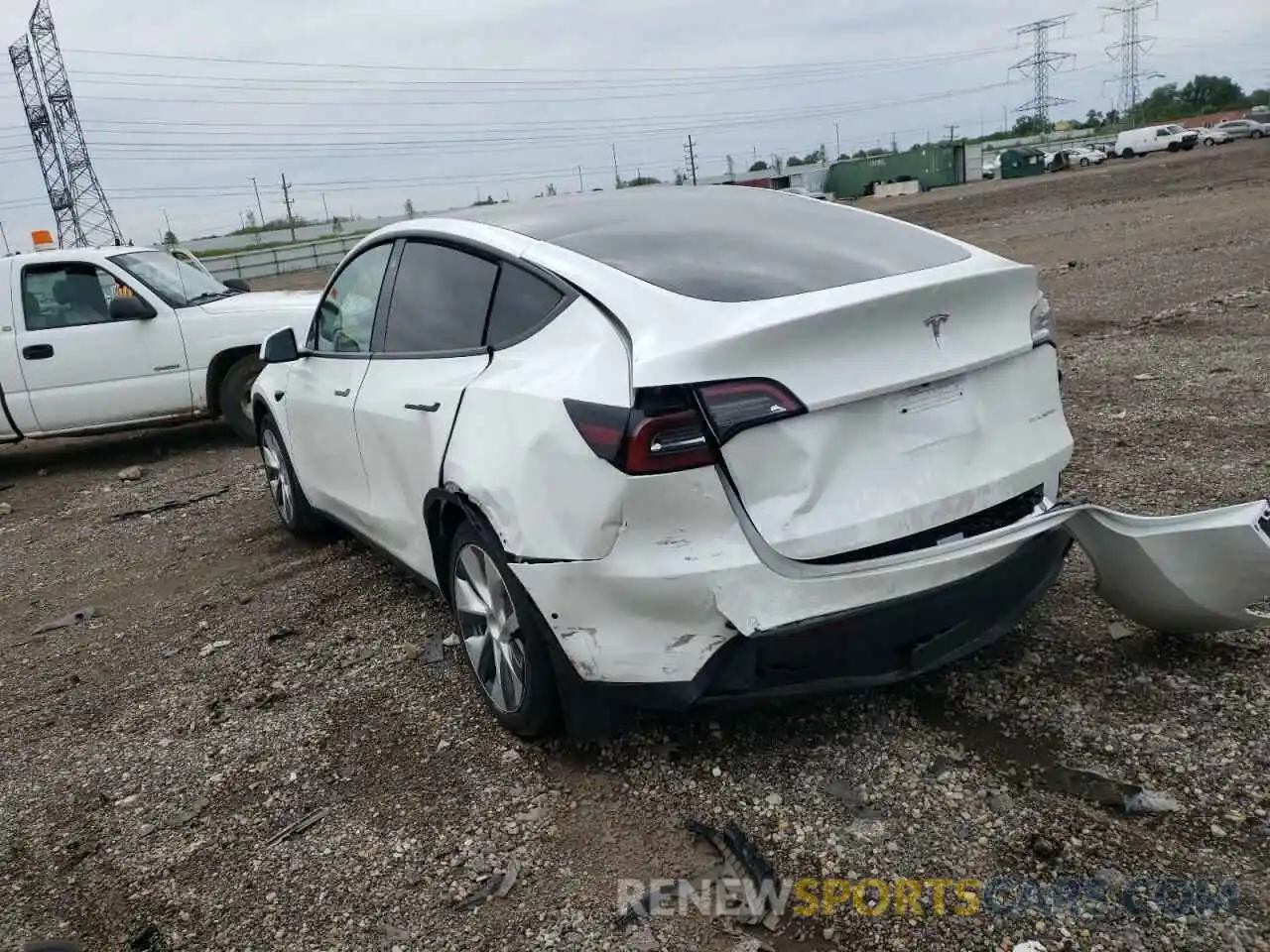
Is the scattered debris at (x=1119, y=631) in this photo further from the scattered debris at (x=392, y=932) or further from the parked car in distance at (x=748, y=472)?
the scattered debris at (x=392, y=932)

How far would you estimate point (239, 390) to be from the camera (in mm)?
8773

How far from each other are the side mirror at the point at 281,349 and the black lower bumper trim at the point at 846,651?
2755mm

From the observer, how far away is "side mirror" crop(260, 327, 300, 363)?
16.1 feet

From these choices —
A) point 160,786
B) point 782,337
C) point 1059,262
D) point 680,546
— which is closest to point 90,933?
point 160,786

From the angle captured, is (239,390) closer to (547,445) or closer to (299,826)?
(299,826)

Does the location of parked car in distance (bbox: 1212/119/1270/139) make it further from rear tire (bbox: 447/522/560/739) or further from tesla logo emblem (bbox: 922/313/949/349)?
rear tire (bbox: 447/522/560/739)

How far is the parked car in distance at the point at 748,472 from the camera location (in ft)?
8.57

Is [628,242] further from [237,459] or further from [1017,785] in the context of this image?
[237,459]

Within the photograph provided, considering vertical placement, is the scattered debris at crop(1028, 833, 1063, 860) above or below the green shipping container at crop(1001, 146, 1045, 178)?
below

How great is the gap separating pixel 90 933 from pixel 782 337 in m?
2.45

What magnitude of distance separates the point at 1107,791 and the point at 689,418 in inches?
58.8

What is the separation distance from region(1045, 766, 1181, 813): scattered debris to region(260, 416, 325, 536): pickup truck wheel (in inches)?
157

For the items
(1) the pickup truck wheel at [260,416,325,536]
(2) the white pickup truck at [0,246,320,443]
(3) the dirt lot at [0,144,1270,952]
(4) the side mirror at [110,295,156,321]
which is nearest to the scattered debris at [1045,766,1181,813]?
(3) the dirt lot at [0,144,1270,952]

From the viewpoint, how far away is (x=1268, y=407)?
574cm
